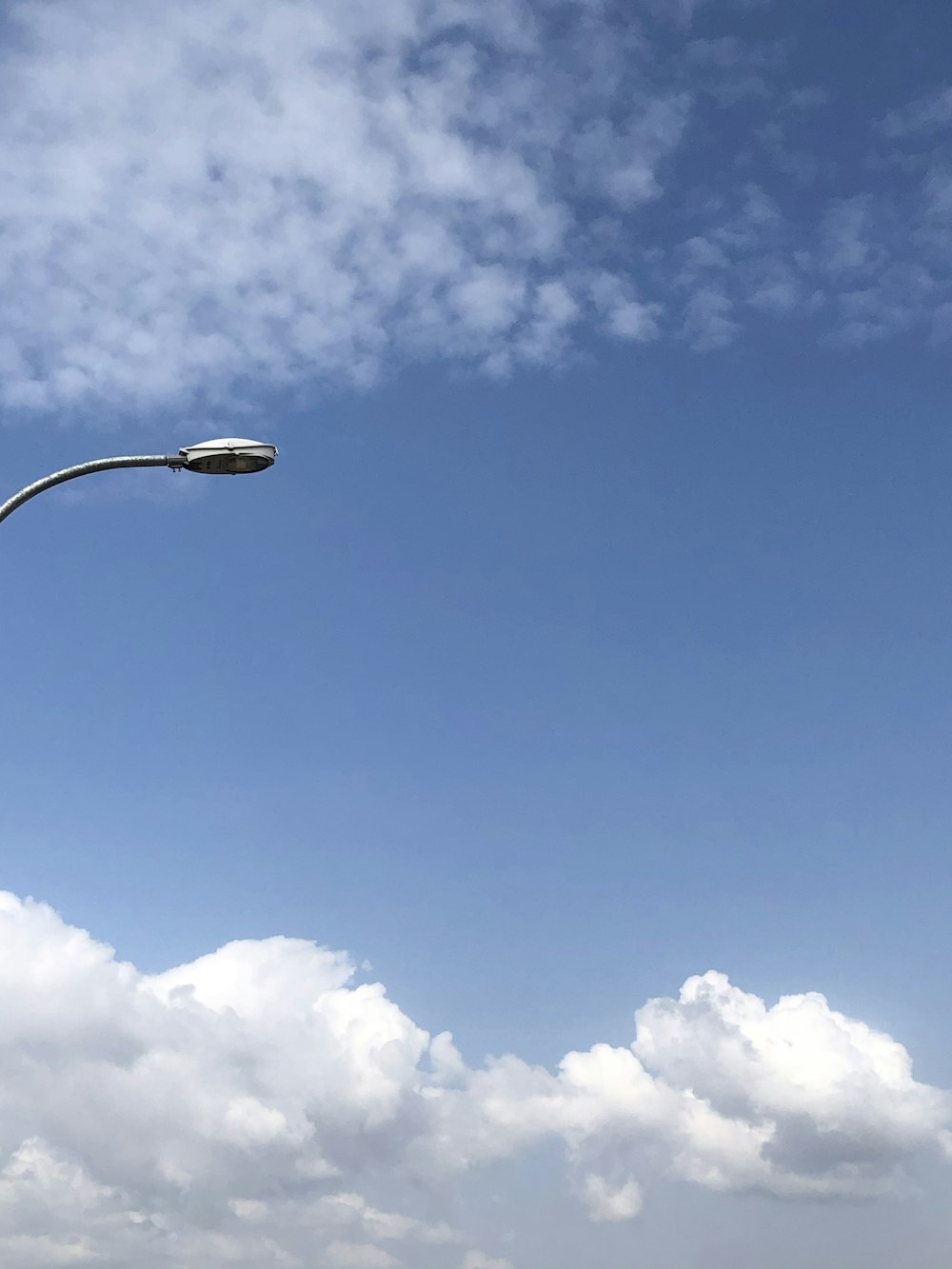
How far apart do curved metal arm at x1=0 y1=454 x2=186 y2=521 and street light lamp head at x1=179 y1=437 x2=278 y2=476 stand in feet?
1.03

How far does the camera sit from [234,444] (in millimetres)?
29125

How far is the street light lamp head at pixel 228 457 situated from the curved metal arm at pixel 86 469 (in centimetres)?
31

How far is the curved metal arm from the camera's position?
27.9 m

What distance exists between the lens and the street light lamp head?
2916 cm

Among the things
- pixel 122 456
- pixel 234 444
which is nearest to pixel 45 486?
pixel 122 456

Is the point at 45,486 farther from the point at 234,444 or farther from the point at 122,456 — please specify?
the point at 234,444

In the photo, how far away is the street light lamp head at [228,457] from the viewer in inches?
1148

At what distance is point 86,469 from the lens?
94.4 ft

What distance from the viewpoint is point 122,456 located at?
29219mm

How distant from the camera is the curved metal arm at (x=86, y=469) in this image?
27.9 m

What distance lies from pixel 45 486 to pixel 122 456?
164 cm

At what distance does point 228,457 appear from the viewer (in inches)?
1150

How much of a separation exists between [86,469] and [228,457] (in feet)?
8.89
